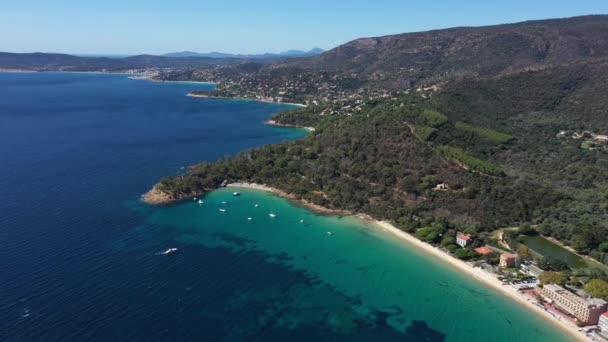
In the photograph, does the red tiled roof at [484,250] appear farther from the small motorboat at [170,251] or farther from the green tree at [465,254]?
the small motorboat at [170,251]

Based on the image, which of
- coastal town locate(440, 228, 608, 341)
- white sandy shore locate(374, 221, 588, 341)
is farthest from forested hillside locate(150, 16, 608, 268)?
coastal town locate(440, 228, 608, 341)

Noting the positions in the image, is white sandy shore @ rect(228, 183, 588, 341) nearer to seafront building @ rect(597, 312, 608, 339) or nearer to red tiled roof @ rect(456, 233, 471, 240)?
seafront building @ rect(597, 312, 608, 339)

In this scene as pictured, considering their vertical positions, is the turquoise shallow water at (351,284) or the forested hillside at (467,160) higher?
the forested hillside at (467,160)

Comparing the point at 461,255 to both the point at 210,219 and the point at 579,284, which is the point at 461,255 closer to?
the point at 579,284

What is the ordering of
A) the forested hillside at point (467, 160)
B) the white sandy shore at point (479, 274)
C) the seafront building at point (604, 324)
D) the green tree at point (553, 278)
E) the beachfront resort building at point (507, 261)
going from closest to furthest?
the seafront building at point (604, 324), the white sandy shore at point (479, 274), the green tree at point (553, 278), the beachfront resort building at point (507, 261), the forested hillside at point (467, 160)

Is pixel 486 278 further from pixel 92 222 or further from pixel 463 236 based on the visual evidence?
pixel 92 222

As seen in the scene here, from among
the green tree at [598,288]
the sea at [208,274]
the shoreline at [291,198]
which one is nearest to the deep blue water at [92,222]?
the sea at [208,274]

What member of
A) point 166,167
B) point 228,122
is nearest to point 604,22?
point 228,122
